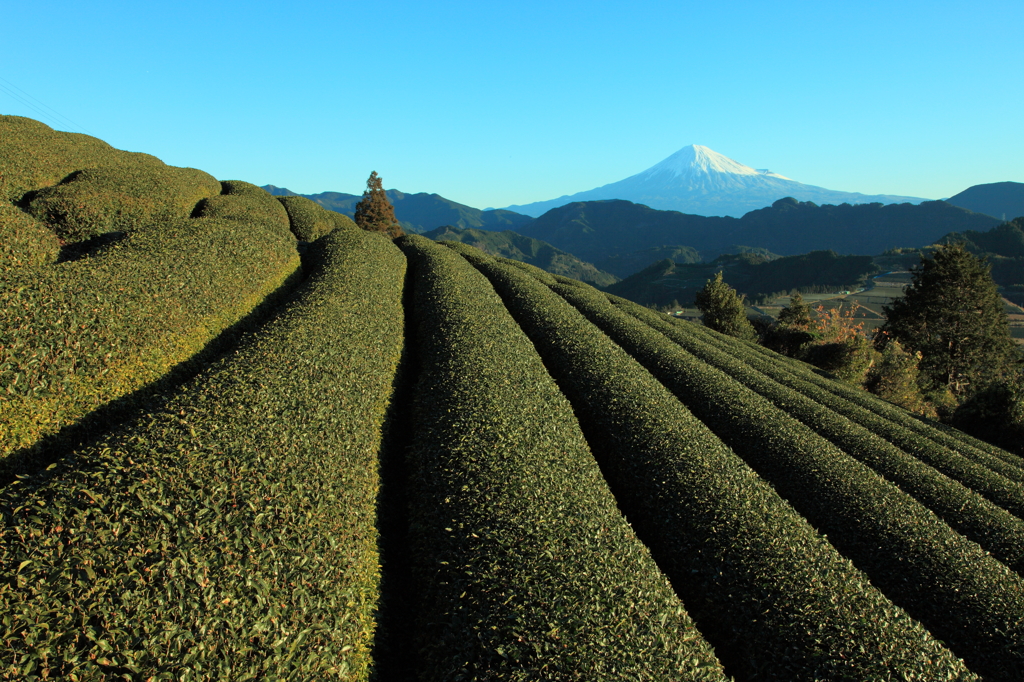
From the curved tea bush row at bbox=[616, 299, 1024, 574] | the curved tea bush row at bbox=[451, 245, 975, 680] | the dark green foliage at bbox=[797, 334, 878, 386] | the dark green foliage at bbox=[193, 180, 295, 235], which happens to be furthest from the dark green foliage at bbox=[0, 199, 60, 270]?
the dark green foliage at bbox=[797, 334, 878, 386]

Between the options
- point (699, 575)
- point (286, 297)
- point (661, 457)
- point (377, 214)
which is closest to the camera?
point (699, 575)

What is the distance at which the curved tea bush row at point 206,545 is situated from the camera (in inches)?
196

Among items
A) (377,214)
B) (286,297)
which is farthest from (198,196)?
(377,214)

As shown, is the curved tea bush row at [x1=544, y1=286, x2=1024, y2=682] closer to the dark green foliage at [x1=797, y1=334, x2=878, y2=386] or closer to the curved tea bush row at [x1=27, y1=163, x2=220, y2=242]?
the curved tea bush row at [x1=27, y1=163, x2=220, y2=242]

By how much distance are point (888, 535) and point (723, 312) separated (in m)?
48.5

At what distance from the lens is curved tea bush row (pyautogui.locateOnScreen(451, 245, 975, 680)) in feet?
24.0

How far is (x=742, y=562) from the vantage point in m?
8.91

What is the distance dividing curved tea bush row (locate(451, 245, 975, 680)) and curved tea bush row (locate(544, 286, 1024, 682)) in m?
1.85

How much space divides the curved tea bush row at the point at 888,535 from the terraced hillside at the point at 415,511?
6 cm

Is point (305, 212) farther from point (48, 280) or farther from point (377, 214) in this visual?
point (48, 280)

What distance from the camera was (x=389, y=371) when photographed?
14.2 m

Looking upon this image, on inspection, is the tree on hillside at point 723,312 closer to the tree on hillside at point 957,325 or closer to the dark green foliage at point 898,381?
the tree on hillside at point 957,325

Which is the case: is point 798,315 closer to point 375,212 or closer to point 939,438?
point 939,438

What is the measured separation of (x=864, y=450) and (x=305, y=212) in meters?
37.2
